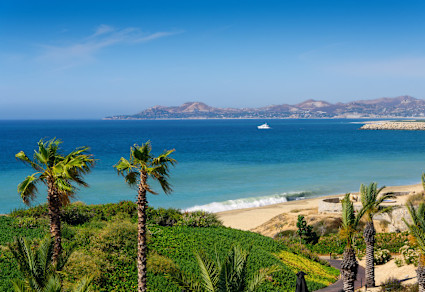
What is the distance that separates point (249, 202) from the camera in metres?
49.5

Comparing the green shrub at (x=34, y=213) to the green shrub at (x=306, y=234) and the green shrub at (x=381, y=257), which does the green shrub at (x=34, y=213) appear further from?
the green shrub at (x=381, y=257)

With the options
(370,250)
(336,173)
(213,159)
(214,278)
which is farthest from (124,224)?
(213,159)

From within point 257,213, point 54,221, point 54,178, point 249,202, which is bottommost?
point 249,202

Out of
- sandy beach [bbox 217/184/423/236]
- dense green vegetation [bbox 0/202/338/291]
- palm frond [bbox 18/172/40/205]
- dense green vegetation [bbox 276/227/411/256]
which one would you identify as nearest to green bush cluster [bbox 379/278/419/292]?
dense green vegetation [bbox 0/202/338/291]

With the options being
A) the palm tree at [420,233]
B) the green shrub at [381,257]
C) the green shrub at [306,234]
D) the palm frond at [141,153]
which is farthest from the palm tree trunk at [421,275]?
the green shrub at [306,234]

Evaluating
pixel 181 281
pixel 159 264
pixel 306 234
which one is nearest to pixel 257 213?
pixel 306 234

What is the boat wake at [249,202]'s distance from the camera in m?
46.8

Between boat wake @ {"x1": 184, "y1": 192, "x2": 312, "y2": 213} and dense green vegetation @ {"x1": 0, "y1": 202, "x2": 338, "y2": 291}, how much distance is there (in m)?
20.2

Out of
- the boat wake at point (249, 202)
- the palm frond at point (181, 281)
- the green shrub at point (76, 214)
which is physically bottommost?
the boat wake at point (249, 202)

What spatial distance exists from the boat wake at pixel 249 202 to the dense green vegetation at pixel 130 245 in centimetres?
2017

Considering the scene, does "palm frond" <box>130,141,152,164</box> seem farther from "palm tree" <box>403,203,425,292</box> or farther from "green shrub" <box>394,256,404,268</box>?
"green shrub" <box>394,256,404,268</box>

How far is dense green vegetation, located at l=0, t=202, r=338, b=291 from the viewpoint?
16.9 meters

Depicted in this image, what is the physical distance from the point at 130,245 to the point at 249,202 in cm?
3129

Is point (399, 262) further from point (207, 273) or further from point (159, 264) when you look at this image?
point (207, 273)
